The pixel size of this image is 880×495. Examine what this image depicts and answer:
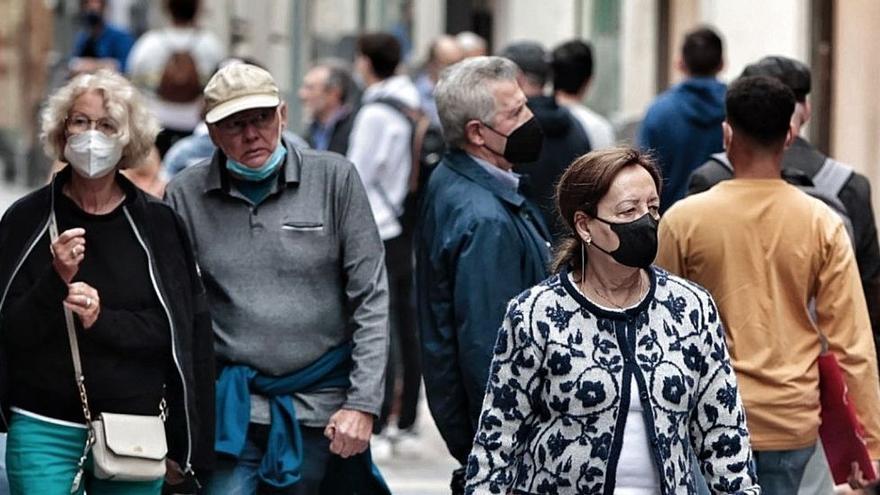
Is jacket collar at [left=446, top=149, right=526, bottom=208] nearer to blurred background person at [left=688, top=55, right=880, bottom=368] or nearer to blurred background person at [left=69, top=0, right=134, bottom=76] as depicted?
blurred background person at [left=688, top=55, right=880, bottom=368]

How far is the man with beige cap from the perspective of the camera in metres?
7.47

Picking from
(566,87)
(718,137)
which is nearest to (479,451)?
(718,137)

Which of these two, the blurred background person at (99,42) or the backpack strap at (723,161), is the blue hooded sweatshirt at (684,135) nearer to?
the backpack strap at (723,161)

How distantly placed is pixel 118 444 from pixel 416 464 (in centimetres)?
628

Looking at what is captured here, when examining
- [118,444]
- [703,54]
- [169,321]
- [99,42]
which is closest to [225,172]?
[169,321]

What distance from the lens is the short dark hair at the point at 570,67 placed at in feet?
41.8

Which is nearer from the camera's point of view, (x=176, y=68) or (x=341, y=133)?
(x=341, y=133)

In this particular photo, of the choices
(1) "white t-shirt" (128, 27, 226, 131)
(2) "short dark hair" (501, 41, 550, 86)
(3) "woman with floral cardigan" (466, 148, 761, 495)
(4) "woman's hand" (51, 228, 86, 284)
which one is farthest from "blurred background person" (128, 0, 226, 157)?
(3) "woman with floral cardigan" (466, 148, 761, 495)

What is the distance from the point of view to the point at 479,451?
6035 mm

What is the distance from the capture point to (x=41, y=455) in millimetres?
7023

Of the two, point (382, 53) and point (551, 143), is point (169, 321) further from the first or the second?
point (382, 53)

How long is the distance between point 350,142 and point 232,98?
584cm

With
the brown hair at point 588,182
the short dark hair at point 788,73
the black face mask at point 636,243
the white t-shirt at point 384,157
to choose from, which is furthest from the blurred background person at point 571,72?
the black face mask at point 636,243

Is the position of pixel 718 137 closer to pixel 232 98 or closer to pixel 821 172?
pixel 821 172
